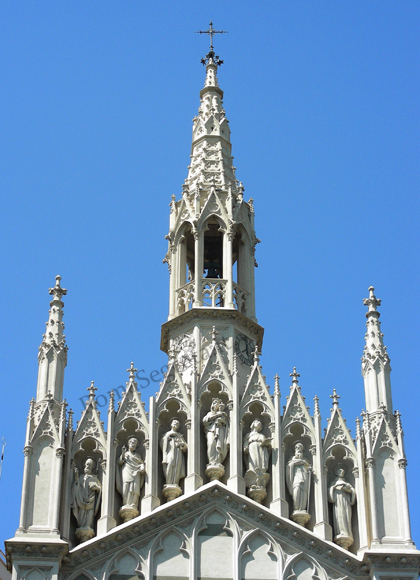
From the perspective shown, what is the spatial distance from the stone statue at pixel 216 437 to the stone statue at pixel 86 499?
1.92 metres

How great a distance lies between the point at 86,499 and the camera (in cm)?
2317

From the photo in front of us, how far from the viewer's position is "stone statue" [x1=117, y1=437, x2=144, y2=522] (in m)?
23.1

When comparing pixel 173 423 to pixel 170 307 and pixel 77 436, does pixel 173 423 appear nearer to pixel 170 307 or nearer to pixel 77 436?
pixel 77 436

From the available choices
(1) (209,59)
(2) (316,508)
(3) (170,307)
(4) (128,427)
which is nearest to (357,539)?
(2) (316,508)

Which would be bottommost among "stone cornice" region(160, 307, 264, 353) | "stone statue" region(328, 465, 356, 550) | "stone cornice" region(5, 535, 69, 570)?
"stone cornice" region(5, 535, 69, 570)

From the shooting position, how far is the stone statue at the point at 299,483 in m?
23.1

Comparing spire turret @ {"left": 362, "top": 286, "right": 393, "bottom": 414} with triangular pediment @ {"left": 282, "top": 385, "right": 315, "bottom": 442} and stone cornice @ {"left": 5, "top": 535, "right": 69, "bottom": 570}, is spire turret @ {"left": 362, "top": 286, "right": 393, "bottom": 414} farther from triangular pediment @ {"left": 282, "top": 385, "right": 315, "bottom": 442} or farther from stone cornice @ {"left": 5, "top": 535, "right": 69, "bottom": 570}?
stone cornice @ {"left": 5, "top": 535, "right": 69, "bottom": 570}

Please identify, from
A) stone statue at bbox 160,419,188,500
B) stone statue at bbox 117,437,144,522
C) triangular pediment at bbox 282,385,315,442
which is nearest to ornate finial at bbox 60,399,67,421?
stone statue at bbox 117,437,144,522

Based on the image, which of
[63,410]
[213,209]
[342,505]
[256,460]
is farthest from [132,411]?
[213,209]

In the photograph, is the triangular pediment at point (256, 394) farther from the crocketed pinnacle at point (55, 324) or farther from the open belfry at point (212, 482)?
the crocketed pinnacle at point (55, 324)

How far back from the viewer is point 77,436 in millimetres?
23766

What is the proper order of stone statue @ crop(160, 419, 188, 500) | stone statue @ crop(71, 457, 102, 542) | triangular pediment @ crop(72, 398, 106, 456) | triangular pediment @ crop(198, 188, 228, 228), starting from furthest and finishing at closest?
triangular pediment @ crop(198, 188, 228, 228) < triangular pediment @ crop(72, 398, 106, 456) < stone statue @ crop(160, 419, 188, 500) < stone statue @ crop(71, 457, 102, 542)

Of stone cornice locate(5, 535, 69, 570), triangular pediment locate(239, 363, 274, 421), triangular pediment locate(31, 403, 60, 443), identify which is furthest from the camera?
triangular pediment locate(239, 363, 274, 421)

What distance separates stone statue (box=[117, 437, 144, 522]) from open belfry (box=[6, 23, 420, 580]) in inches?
0.9
